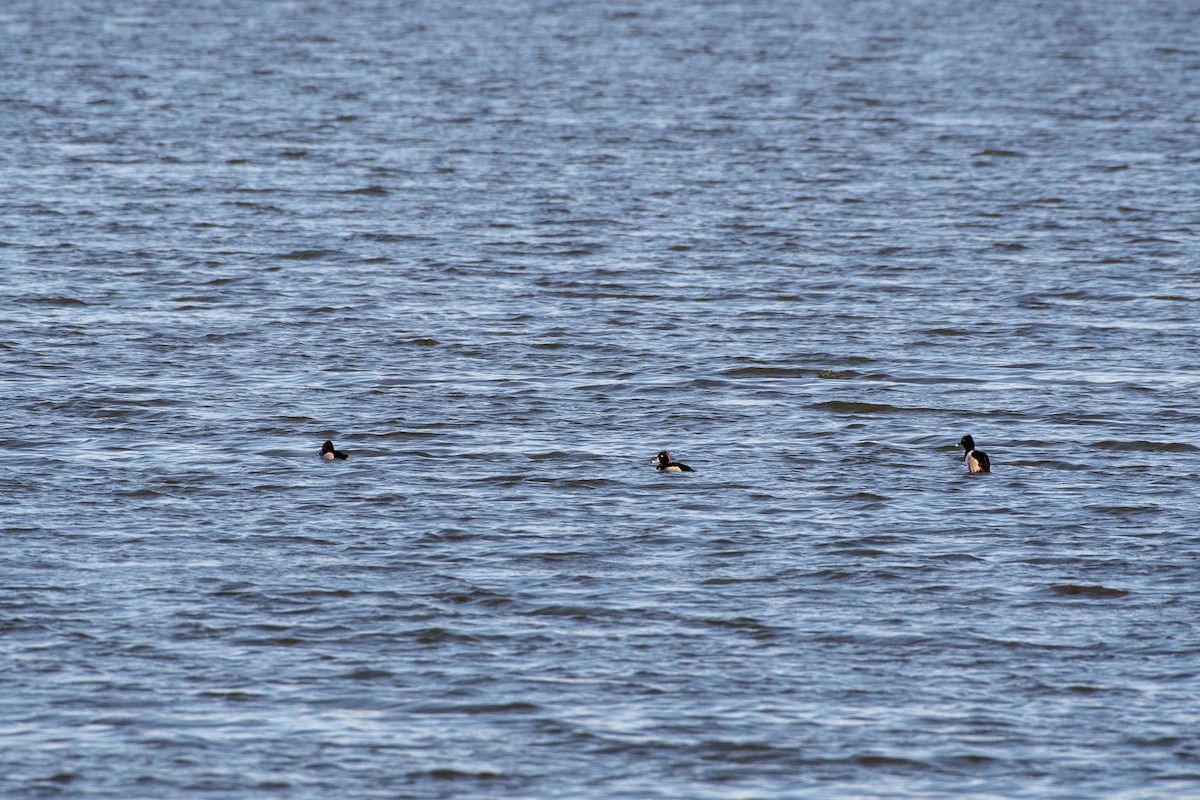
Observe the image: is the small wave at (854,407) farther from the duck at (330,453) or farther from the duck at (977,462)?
the duck at (330,453)

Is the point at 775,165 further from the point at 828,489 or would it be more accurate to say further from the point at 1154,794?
the point at 1154,794

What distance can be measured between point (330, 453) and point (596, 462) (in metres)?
2.94

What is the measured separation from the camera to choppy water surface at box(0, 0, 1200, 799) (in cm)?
1381

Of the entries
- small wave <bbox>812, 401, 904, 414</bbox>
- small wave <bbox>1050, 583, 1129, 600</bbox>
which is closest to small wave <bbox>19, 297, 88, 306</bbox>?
small wave <bbox>812, 401, 904, 414</bbox>

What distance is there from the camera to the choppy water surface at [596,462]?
45.3ft

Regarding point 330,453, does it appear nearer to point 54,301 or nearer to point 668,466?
point 668,466

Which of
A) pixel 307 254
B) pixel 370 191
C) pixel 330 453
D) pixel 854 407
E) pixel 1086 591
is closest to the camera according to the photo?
pixel 1086 591

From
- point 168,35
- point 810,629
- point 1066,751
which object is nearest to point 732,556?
point 810,629

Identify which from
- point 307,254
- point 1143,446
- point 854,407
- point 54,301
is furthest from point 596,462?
point 307,254

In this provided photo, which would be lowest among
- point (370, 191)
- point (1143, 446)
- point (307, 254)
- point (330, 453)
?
point (1143, 446)

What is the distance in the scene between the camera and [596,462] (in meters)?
20.6

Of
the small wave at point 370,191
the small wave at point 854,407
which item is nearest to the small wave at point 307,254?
the small wave at point 370,191

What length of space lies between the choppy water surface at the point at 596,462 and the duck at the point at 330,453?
13 cm

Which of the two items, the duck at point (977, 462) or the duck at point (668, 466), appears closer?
the duck at point (977, 462)
